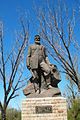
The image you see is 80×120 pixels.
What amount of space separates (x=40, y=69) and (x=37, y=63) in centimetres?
33

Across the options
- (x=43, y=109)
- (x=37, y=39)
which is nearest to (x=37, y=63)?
(x=37, y=39)

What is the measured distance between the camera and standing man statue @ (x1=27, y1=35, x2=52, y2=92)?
40.7 ft

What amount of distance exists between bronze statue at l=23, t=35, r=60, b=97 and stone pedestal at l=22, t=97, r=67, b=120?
550 millimetres

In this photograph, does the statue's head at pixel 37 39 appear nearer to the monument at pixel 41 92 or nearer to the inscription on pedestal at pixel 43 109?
the monument at pixel 41 92

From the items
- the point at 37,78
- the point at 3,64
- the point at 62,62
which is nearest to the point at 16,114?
the point at 3,64

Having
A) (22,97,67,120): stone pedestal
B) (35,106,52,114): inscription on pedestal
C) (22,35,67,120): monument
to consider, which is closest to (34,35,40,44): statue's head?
(22,35,67,120): monument

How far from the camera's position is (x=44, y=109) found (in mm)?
11789

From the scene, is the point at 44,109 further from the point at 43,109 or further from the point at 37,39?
the point at 37,39

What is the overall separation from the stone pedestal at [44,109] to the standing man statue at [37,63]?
648 mm

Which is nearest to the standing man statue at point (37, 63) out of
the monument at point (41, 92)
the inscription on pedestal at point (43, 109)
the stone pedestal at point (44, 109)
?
the monument at point (41, 92)

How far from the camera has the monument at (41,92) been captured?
1177cm

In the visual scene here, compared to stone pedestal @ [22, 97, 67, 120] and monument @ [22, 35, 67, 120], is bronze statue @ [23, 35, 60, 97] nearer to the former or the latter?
monument @ [22, 35, 67, 120]

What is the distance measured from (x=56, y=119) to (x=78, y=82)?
5848 mm

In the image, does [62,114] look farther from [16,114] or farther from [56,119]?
[16,114]
